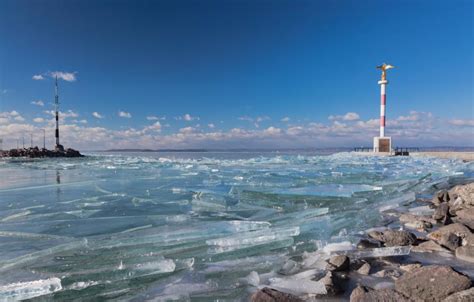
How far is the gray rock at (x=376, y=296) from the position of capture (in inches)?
87.1

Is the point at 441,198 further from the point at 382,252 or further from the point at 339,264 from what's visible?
the point at 339,264

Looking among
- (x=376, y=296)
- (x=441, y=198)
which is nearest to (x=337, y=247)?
(x=376, y=296)

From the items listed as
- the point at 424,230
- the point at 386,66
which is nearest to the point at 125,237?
the point at 424,230

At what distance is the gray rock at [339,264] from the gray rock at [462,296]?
0.98 meters

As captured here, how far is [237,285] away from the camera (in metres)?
2.77

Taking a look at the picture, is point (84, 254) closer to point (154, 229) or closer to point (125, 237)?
point (125, 237)

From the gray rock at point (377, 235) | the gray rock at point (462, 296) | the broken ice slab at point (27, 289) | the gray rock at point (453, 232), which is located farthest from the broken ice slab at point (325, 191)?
the broken ice slab at point (27, 289)

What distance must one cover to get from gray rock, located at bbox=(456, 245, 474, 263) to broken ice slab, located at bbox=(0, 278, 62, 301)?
3933 millimetres

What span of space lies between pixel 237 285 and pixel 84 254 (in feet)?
6.28

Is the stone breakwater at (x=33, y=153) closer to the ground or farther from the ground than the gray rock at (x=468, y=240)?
closer to the ground

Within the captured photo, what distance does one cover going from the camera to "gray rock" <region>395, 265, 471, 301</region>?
2248 mm

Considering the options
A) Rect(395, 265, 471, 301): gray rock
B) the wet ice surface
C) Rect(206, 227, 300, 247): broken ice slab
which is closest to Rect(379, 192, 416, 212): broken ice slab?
the wet ice surface

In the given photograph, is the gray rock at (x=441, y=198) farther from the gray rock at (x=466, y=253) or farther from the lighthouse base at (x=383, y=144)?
the lighthouse base at (x=383, y=144)

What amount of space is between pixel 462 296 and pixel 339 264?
107 centimetres
